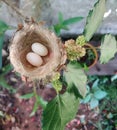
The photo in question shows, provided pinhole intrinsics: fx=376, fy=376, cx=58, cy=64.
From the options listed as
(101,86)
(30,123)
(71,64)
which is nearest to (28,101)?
(30,123)

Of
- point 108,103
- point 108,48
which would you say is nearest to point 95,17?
point 108,48

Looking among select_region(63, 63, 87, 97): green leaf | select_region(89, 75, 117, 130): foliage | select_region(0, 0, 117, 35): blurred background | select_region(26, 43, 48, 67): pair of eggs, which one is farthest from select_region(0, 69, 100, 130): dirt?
select_region(63, 63, 87, 97): green leaf

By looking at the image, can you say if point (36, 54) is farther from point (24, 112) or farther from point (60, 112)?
point (24, 112)

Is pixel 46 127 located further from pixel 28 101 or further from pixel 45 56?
pixel 28 101

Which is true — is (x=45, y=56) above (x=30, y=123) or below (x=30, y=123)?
above

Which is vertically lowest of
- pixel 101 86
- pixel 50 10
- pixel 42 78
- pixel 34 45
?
pixel 101 86

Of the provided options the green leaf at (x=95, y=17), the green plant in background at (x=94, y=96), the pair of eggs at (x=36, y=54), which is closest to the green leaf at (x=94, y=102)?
the green plant in background at (x=94, y=96)
